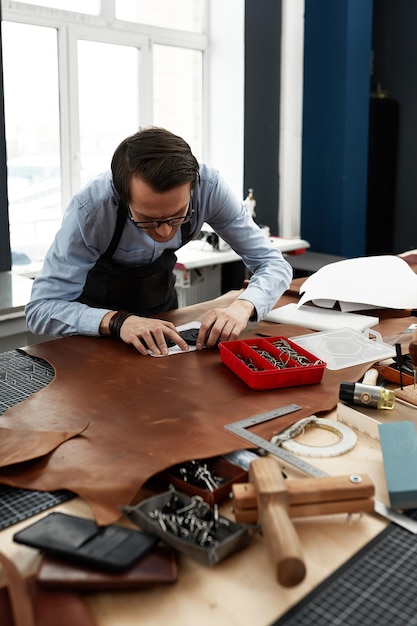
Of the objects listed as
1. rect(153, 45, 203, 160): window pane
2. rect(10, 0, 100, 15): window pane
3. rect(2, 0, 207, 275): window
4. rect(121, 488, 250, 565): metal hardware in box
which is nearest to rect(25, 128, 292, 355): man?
rect(121, 488, 250, 565): metal hardware in box

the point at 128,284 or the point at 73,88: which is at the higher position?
the point at 73,88

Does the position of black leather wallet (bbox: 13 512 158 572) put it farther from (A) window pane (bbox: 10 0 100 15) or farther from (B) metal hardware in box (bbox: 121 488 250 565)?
(A) window pane (bbox: 10 0 100 15)

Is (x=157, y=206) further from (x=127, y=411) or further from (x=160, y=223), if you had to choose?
(x=127, y=411)

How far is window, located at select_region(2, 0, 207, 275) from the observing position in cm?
376

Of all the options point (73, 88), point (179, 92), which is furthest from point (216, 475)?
point (179, 92)

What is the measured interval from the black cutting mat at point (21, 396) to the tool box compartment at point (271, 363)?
1.60ft

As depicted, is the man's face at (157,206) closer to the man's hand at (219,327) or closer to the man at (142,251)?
the man at (142,251)

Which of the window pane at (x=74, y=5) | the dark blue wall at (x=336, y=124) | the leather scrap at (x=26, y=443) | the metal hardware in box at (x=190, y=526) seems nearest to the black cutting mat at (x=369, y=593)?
the metal hardware in box at (x=190, y=526)

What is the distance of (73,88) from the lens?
392cm

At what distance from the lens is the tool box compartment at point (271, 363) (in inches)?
63.7

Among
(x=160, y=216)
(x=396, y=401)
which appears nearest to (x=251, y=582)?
(x=396, y=401)

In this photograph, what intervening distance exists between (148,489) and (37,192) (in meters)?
Answer: 3.12

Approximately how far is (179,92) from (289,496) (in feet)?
13.1

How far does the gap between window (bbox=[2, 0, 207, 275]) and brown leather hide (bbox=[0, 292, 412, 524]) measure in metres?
2.18
